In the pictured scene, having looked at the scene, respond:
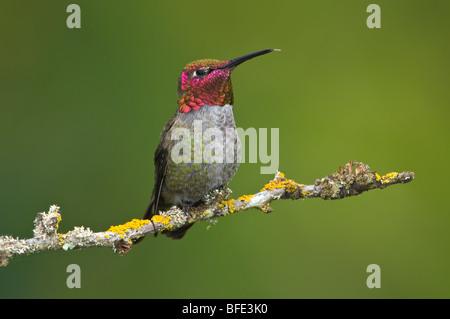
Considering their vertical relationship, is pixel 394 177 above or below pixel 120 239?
above

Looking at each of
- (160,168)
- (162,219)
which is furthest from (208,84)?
(162,219)

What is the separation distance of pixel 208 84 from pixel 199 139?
17.3 inches

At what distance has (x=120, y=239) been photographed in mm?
2838

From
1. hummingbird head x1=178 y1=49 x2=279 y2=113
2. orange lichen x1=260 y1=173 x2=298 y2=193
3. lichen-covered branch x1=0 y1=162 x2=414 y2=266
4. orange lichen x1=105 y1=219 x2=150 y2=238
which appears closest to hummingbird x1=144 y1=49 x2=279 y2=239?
hummingbird head x1=178 y1=49 x2=279 y2=113

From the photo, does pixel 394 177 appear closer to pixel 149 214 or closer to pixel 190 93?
pixel 190 93

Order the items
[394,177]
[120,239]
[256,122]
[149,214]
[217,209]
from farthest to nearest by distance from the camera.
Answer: [256,122], [149,214], [217,209], [394,177], [120,239]

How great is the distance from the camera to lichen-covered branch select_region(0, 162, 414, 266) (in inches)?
102

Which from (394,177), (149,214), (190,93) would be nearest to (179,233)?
(149,214)

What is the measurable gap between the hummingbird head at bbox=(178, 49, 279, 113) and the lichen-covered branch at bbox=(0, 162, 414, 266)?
2.20 ft

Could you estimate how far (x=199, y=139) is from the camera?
3.57 m

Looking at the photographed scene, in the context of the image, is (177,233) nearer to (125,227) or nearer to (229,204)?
(229,204)

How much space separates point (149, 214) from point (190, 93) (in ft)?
3.16

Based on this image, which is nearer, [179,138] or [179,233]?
[179,138]

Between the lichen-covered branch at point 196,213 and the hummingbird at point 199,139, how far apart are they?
17cm
